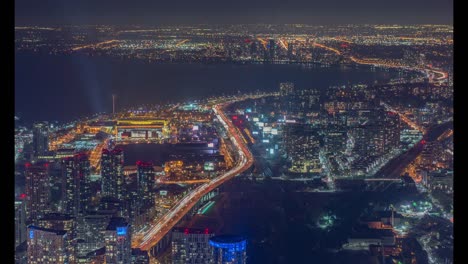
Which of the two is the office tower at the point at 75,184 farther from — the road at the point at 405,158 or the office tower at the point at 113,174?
the road at the point at 405,158

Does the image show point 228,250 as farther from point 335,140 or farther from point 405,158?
point 335,140

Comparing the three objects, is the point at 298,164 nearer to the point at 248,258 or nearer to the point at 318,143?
the point at 318,143

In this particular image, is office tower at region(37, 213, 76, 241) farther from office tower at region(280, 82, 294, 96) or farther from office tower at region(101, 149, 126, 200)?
office tower at region(280, 82, 294, 96)

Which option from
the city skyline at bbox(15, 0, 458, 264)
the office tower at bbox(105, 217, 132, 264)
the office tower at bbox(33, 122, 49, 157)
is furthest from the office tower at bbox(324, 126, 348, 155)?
the office tower at bbox(105, 217, 132, 264)

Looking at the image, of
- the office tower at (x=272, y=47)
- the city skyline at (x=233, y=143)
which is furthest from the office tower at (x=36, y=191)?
the office tower at (x=272, y=47)
